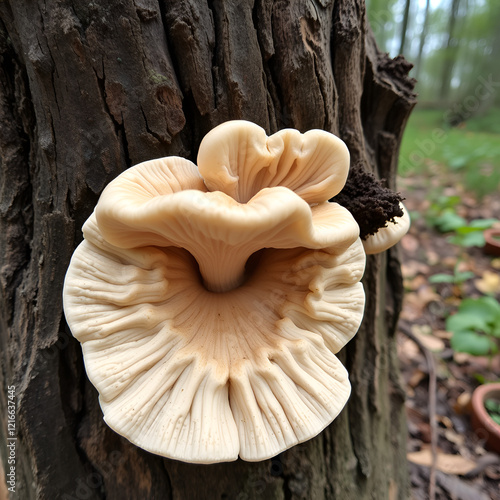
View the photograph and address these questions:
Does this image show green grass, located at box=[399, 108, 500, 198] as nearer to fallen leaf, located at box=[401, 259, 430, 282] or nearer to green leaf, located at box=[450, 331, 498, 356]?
fallen leaf, located at box=[401, 259, 430, 282]

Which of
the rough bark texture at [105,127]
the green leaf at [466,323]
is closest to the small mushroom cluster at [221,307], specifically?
the rough bark texture at [105,127]

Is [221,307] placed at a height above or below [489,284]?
above

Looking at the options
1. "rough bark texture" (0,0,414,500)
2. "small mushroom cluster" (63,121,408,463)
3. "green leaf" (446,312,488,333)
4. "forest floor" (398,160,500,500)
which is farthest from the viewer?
"green leaf" (446,312,488,333)

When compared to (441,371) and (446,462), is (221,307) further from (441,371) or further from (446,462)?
(441,371)

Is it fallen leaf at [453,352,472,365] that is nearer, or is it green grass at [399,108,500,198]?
fallen leaf at [453,352,472,365]

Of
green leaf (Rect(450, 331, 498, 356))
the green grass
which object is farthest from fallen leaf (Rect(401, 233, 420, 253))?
green leaf (Rect(450, 331, 498, 356))

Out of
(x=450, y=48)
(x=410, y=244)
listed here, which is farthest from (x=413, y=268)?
(x=450, y=48)

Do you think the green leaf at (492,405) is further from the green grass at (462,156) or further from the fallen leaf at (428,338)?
the green grass at (462,156)
